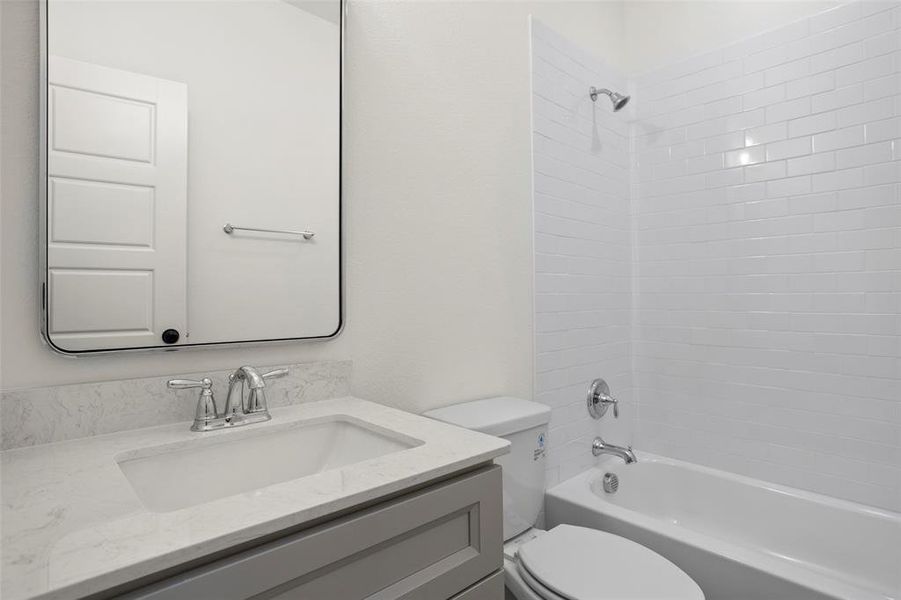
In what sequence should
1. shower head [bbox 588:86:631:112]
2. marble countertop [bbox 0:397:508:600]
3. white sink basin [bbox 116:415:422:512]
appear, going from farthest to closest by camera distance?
shower head [bbox 588:86:631:112] → white sink basin [bbox 116:415:422:512] → marble countertop [bbox 0:397:508:600]

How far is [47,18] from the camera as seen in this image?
0.94 metres

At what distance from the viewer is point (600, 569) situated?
125 cm

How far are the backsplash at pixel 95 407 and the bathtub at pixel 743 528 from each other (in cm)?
120

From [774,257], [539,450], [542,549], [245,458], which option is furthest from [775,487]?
[245,458]

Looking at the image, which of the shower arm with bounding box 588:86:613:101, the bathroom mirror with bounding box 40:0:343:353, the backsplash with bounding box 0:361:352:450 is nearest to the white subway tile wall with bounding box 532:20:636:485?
the shower arm with bounding box 588:86:613:101

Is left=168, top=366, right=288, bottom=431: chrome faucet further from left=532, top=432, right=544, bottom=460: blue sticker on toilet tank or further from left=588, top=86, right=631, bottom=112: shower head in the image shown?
left=588, top=86, right=631, bottom=112: shower head

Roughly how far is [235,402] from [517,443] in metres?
0.81

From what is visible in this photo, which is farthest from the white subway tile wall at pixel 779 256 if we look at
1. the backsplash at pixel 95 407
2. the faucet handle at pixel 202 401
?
the faucet handle at pixel 202 401

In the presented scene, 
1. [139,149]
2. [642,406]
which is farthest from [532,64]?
[642,406]

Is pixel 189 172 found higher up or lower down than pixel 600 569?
higher up

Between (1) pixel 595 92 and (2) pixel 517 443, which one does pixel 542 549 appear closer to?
(2) pixel 517 443

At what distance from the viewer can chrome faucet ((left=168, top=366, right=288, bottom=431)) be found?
1.04m

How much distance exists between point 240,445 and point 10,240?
56cm

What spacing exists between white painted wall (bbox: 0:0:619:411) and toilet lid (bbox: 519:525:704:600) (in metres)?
0.52
